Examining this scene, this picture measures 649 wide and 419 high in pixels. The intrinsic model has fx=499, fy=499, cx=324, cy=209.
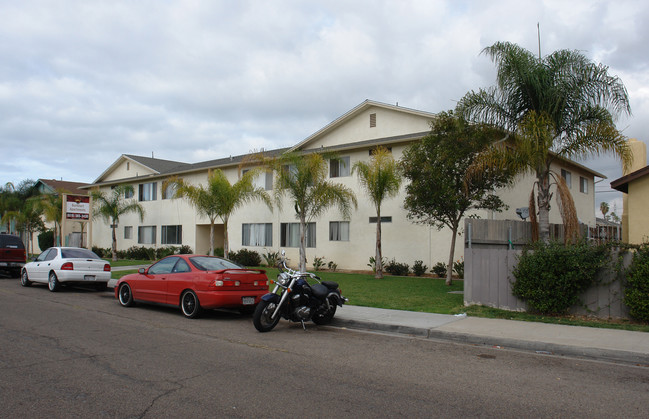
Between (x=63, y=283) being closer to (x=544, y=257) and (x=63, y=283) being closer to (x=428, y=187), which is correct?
(x=428, y=187)

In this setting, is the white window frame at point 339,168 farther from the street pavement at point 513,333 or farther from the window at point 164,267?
the street pavement at point 513,333

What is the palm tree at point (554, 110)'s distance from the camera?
39.0ft

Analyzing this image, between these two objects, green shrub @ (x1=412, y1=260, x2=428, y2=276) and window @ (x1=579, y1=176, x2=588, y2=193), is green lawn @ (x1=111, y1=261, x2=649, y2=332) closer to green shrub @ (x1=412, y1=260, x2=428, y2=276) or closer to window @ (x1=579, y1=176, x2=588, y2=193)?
green shrub @ (x1=412, y1=260, x2=428, y2=276)

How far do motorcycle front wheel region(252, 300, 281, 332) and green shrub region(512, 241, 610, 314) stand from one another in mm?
5467

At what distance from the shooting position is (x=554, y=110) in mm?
12398

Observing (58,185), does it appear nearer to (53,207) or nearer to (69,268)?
(53,207)

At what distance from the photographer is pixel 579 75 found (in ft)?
41.0

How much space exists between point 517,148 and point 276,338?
7608mm

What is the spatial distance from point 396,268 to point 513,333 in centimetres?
1317

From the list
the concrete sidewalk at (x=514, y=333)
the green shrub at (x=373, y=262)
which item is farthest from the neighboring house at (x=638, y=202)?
the green shrub at (x=373, y=262)

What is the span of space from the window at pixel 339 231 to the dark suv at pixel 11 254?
13998mm

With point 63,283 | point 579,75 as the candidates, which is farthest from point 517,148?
point 63,283

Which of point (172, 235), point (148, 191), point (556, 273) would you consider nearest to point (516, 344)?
point (556, 273)

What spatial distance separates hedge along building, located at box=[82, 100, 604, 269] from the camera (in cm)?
2219
